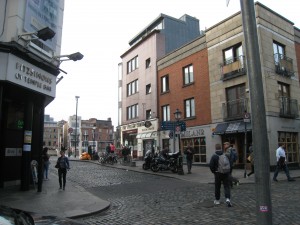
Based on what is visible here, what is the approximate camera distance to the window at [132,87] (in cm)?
3564

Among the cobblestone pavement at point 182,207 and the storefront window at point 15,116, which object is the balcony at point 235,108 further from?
the storefront window at point 15,116

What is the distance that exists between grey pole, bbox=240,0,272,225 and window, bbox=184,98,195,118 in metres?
21.5

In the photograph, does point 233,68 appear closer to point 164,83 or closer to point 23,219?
point 164,83

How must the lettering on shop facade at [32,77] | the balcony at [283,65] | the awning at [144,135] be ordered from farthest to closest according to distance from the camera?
1. the awning at [144,135]
2. the balcony at [283,65]
3. the lettering on shop facade at [32,77]

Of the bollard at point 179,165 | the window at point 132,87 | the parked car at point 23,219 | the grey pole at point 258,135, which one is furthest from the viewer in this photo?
the window at point 132,87

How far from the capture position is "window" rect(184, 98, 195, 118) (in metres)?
25.9

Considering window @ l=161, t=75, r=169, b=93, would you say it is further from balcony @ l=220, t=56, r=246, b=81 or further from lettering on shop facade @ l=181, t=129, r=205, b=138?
balcony @ l=220, t=56, r=246, b=81

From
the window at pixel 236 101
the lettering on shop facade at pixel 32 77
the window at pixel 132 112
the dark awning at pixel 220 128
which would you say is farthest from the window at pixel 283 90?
the window at pixel 132 112

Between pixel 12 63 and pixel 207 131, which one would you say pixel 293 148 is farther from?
pixel 12 63

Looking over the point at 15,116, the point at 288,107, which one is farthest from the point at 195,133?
the point at 15,116

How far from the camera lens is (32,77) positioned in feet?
33.4

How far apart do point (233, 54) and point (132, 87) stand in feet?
54.1

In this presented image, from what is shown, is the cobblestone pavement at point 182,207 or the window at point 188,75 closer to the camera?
the cobblestone pavement at point 182,207

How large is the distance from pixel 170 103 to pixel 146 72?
19.8 feet
